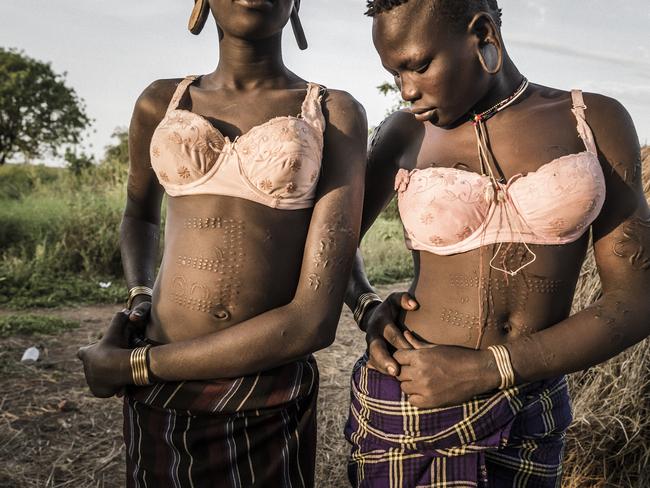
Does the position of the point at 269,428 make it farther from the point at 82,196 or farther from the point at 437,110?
the point at 82,196

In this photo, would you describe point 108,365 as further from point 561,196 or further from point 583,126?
point 583,126

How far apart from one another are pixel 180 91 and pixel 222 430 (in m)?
1.01

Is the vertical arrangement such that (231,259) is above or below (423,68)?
below

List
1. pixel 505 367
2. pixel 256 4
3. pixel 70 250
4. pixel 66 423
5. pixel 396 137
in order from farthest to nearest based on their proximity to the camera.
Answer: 1. pixel 70 250
2. pixel 66 423
3. pixel 396 137
4. pixel 256 4
5. pixel 505 367

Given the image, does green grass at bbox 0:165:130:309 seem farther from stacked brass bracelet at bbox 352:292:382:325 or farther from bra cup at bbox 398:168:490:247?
bra cup at bbox 398:168:490:247

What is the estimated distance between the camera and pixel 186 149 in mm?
1620

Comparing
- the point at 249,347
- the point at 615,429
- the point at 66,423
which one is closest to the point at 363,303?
the point at 249,347

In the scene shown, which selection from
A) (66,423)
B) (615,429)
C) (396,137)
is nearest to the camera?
(396,137)

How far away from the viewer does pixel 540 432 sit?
1.64m

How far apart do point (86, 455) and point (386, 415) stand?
82.7 inches

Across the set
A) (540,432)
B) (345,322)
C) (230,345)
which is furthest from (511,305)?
(345,322)

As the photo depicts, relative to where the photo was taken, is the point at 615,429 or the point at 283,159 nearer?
the point at 283,159

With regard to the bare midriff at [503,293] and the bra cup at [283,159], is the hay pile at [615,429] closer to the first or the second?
the bare midriff at [503,293]

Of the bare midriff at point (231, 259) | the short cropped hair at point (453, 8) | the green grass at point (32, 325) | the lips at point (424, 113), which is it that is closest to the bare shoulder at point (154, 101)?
the bare midriff at point (231, 259)
